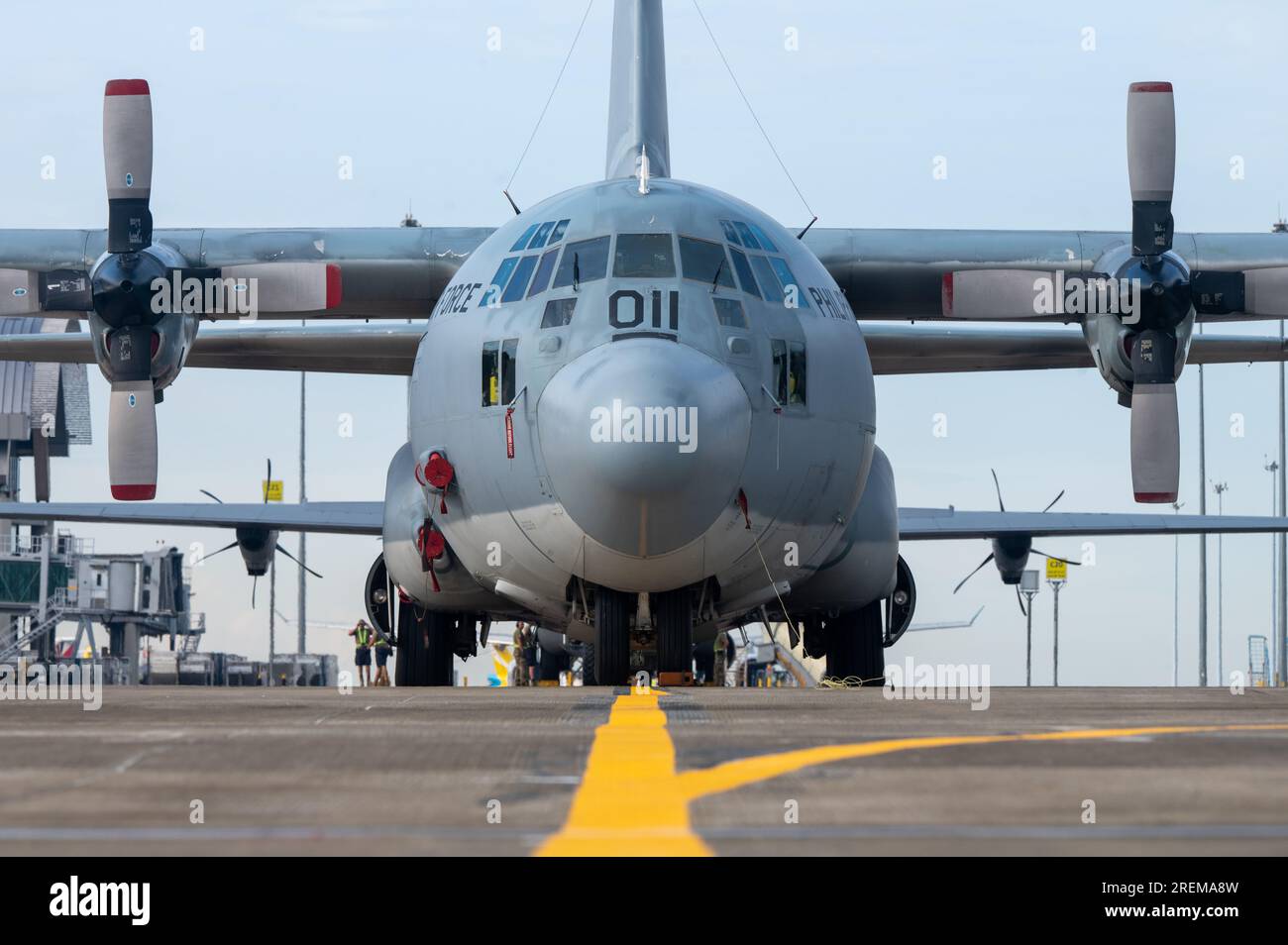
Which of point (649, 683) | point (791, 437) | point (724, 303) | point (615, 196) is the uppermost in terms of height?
point (615, 196)

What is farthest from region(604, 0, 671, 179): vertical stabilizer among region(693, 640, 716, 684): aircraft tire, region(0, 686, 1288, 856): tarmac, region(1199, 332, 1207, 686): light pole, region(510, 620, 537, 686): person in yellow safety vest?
region(1199, 332, 1207, 686): light pole

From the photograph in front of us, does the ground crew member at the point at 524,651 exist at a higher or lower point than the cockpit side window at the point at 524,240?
lower

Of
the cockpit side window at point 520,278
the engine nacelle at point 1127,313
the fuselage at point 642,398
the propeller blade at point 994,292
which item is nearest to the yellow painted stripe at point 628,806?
the fuselage at point 642,398

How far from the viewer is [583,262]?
45.6ft

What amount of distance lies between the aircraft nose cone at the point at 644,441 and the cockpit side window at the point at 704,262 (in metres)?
1.00

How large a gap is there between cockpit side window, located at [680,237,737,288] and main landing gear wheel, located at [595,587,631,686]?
98.0 inches

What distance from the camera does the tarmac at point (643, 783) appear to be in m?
3.79

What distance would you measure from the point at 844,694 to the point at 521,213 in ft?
19.7

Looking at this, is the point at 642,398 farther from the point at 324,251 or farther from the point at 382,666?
the point at 382,666

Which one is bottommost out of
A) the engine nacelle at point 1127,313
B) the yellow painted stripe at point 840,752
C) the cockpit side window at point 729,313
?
the yellow painted stripe at point 840,752

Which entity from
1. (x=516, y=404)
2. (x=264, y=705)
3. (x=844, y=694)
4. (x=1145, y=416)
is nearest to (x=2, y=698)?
(x=264, y=705)

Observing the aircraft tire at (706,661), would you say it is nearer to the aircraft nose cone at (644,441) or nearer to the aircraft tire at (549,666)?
the aircraft tire at (549,666)

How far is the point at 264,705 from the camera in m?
9.80
